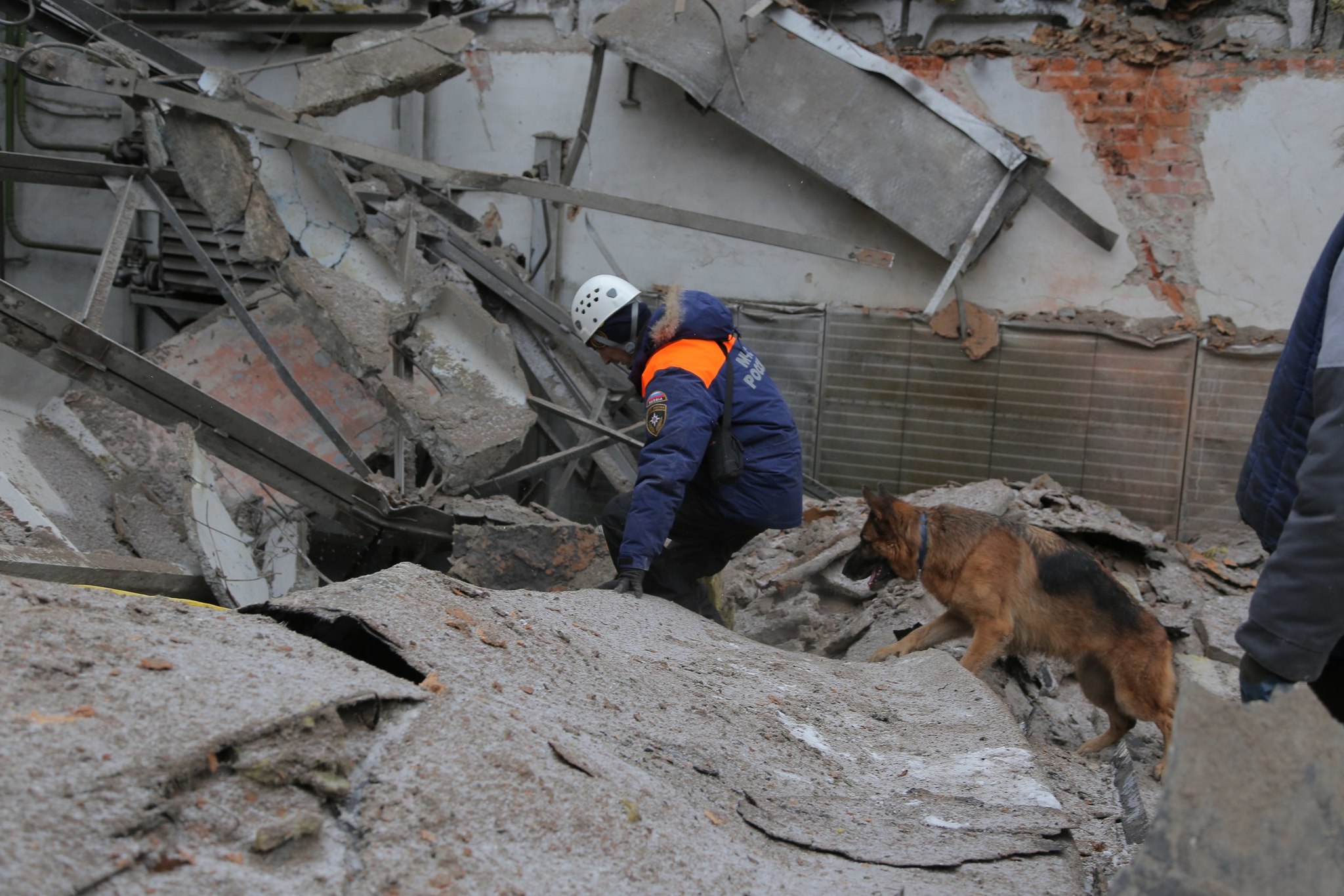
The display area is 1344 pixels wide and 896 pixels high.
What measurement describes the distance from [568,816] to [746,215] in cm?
636

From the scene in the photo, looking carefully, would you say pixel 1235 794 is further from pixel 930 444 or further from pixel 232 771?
pixel 930 444

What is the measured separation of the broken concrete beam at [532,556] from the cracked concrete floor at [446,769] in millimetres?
1308

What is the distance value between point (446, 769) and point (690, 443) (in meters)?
2.30

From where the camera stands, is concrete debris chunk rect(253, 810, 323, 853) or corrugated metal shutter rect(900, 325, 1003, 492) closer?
concrete debris chunk rect(253, 810, 323, 853)

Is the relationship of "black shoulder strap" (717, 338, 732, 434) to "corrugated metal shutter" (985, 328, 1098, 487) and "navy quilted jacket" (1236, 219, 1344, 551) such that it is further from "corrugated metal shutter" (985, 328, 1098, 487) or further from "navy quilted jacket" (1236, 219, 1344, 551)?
"corrugated metal shutter" (985, 328, 1098, 487)

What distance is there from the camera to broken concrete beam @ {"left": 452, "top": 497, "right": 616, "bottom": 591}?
14.0ft

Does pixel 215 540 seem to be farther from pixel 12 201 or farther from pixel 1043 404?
pixel 12 201

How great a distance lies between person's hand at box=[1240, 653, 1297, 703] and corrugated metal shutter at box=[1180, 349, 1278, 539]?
537 centimetres

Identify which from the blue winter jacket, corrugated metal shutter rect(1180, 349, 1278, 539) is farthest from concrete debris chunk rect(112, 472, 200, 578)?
corrugated metal shutter rect(1180, 349, 1278, 539)

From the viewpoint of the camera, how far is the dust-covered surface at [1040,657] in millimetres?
4598

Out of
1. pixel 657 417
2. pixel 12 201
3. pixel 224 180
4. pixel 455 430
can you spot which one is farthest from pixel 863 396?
pixel 12 201

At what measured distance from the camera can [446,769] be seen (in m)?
1.82

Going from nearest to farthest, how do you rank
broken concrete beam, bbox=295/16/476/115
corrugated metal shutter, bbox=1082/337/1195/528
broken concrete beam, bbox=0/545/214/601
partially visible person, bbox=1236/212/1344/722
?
partially visible person, bbox=1236/212/1344/722
broken concrete beam, bbox=0/545/214/601
broken concrete beam, bbox=295/16/476/115
corrugated metal shutter, bbox=1082/337/1195/528

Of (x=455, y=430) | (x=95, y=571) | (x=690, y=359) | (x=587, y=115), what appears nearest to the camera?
(x=95, y=571)
